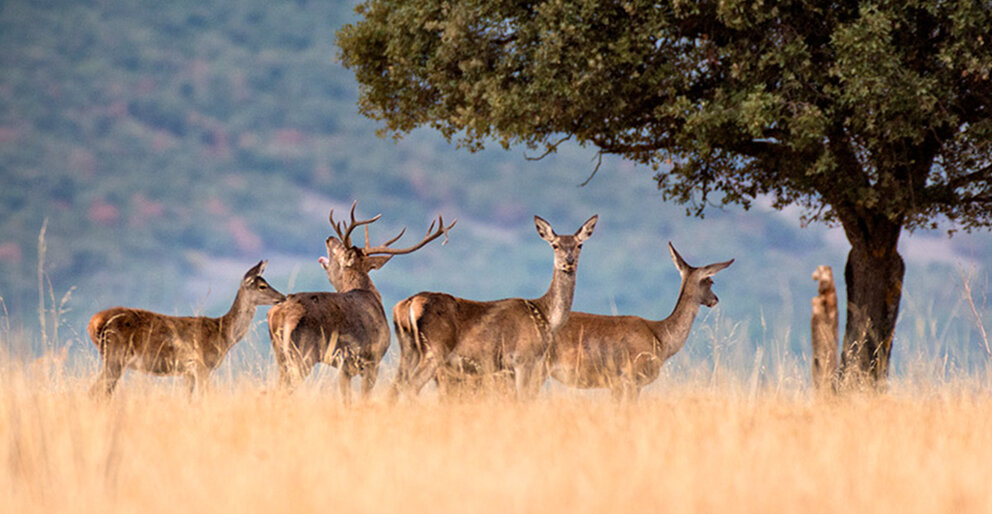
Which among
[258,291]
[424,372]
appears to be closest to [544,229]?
[424,372]

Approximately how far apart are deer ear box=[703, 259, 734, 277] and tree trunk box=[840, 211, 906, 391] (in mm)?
2717

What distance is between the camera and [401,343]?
10828mm

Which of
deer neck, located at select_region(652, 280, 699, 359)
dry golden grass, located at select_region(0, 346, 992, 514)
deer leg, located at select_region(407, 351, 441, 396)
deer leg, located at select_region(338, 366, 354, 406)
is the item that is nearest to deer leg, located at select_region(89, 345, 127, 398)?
dry golden grass, located at select_region(0, 346, 992, 514)

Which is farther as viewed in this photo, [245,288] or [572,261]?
[245,288]

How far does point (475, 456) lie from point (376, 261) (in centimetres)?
694

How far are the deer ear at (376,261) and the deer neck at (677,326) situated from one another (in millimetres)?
3584

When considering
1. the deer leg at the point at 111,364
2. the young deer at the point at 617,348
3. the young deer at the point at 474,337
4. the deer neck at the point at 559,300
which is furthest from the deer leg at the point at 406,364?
the deer leg at the point at 111,364

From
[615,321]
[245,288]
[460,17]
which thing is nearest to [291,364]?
[245,288]

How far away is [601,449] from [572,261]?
14.8 feet

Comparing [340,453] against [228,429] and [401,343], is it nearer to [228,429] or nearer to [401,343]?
[228,429]

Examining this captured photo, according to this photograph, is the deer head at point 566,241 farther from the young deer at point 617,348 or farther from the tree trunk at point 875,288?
the tree trunk at point 875,288

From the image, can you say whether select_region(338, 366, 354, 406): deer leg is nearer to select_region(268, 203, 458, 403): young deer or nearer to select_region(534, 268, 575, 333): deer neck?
select_region(268, 203, 458, 403): young deer

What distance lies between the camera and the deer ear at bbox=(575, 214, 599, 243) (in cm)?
1091

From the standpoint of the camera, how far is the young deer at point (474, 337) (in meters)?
10.4
